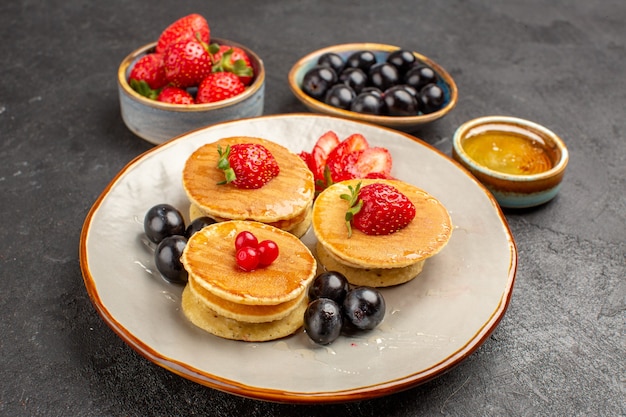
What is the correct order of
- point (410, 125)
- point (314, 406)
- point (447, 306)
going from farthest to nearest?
1. point (410, 125)
2. point (447, 306)
3. point (314, 406)

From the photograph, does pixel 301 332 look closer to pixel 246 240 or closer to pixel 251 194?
pixel 246 240

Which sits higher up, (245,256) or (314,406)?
(245,256)

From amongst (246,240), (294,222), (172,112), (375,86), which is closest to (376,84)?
(375,86)

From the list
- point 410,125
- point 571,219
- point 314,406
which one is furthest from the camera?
point 410,125

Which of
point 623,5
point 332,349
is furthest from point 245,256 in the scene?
point 623,5

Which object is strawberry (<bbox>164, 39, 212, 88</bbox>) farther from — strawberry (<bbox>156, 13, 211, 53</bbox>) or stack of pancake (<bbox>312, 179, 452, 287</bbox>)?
stack of pancake (<bbox>312, 179, 452, 287</bbox>)

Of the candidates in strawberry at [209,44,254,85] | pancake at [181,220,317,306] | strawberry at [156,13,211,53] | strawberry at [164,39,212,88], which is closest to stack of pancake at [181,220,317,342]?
pancake at [181,220,317,306]

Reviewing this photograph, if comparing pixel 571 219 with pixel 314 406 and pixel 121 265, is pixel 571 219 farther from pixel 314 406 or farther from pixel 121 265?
pixel 121 265
